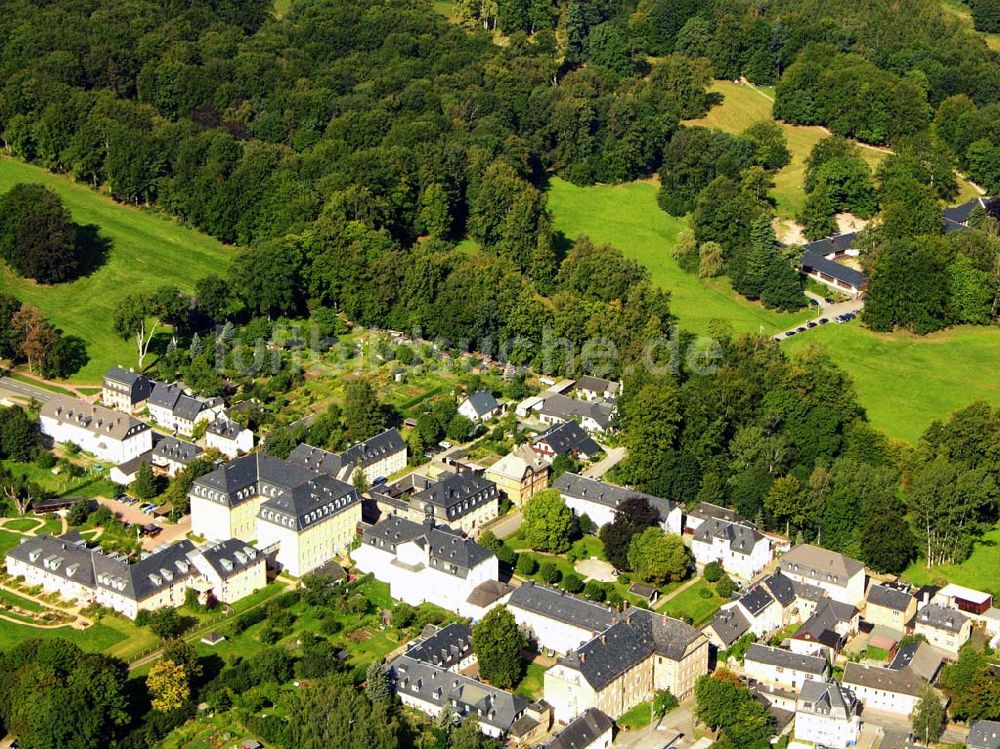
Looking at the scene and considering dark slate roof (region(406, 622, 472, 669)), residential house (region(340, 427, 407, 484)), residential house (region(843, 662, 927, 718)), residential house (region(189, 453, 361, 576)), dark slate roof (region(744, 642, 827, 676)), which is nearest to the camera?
residential house (region(843, 662, 927, 718))

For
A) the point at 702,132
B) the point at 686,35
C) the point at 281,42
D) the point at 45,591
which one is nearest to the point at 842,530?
the point at 45,591

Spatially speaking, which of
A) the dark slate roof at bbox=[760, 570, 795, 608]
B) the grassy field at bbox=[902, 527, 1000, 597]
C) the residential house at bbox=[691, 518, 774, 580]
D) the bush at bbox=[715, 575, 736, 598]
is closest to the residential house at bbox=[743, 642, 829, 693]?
the dark slate roof at bbox=[760, 570, 795, 608]

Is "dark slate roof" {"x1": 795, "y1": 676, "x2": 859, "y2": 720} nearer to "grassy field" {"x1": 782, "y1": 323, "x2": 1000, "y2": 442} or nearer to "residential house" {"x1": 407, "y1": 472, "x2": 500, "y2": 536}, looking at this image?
"residential house" {"x1": 407, "y1": 472, "x2": 500, "y2": 536}

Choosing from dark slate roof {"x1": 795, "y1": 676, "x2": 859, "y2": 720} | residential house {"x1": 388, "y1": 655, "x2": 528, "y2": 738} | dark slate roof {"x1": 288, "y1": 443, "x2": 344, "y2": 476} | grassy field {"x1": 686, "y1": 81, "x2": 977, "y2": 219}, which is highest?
grassy field {"x1": 686, "y1": 81, "x2": 977, "y2": 219}

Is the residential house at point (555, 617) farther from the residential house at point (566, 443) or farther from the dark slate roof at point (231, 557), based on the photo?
the residential house at point (566, 443)

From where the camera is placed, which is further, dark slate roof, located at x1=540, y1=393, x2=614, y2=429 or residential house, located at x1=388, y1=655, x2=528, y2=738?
dark slate roof, located at x1=540, y1=393, x2=614, y2=429

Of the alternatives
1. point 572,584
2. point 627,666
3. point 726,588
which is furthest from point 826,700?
point 572,584
